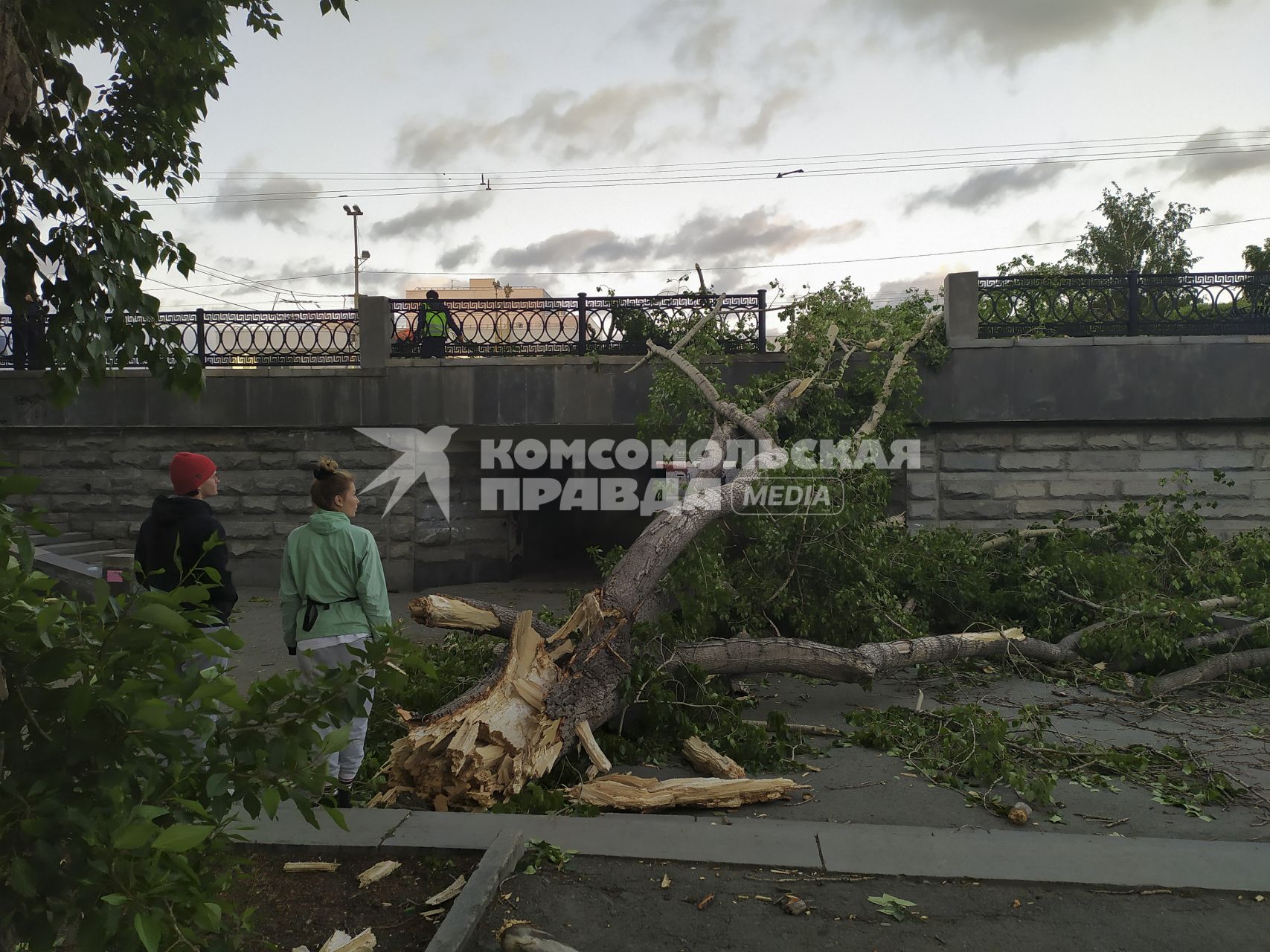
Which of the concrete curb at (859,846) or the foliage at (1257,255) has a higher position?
the foliage at (1257,255)

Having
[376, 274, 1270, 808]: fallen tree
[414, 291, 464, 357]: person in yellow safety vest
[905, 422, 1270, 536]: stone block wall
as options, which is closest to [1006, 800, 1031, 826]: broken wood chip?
[376, 274, 1270, 808]: fallen tree

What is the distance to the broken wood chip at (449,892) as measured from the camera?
3531 millimetres

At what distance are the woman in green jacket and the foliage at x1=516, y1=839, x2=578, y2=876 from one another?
116cm

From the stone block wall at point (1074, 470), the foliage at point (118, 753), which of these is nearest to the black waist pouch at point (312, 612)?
the foliage at point (118, 753)

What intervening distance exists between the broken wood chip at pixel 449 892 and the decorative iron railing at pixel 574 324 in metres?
8.73

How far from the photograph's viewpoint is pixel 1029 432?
11.5 metres

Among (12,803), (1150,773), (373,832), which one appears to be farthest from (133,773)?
(1150,773)

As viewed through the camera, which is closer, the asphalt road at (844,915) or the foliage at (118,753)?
the foliage at (118,753)

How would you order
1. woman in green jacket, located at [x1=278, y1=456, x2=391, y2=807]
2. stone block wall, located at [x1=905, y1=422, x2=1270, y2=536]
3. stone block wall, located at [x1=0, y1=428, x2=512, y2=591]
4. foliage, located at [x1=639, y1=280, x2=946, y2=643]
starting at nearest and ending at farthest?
1. woman in green jacket, located at [x1=278, y1=456, x2=391, y2=807]
2. foliage, located at [x1=639, y1=280, x2=946, y2=643]
3. stone block wall, located at [x1=905, y1=422, x2=1270, y2=536]
4. stone block wall, located at [x1=0, y1=428, x2=512, y2=591]

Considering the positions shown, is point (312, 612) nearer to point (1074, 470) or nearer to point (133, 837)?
point (133, 837)

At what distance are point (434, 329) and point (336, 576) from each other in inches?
317

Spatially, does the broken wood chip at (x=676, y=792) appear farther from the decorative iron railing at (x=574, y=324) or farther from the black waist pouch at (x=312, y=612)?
the decorative iron railing at (x=574, y=324)

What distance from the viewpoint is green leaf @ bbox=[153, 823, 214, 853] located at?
1396 millimetres

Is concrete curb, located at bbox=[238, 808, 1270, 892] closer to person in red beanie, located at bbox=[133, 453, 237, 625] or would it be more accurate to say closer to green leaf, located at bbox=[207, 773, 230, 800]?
person in red beanie, located at bbox=[133, 453, 237, 625]
